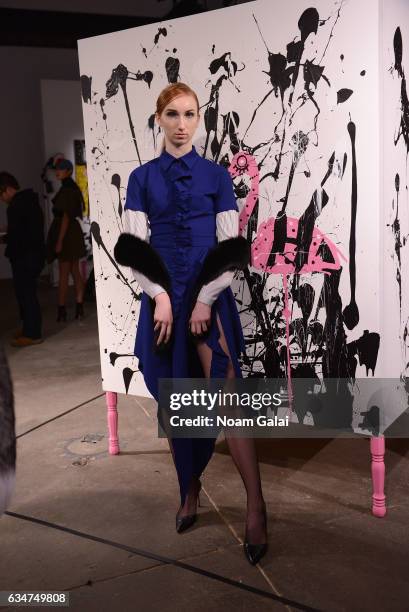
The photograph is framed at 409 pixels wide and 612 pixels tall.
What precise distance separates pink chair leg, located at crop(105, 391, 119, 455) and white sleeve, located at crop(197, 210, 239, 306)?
1.04 metres

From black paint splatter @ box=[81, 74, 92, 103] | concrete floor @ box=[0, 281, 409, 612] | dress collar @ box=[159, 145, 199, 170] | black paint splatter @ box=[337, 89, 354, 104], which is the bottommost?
concrete floor @ box=[0, 281, 409, 612]

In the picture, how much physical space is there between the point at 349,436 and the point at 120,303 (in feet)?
4.20

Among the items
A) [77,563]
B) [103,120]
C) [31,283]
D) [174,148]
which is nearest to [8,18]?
[31,283]

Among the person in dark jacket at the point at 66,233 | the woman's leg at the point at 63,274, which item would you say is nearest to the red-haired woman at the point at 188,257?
the person in dark jacket at the point at 66,233

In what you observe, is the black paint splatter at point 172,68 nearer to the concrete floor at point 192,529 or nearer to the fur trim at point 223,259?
the fur trim at point 223,259

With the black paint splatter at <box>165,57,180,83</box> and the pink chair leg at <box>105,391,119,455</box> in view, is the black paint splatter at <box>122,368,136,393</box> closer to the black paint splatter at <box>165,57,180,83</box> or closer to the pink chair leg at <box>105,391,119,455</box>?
the pink chair leg at <box>105,391,119,455</box>

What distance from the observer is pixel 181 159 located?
2.35 m

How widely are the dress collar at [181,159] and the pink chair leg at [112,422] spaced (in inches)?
47.7

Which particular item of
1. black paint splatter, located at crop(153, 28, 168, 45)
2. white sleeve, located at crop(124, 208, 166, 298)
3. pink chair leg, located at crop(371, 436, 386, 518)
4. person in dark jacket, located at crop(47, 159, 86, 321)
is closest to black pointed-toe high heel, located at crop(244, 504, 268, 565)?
pink chair leg, located at crop(371, 436, 386, 518)

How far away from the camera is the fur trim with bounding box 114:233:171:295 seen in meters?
2.38

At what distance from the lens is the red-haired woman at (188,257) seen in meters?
2.31

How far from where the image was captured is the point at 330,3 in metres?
2.26

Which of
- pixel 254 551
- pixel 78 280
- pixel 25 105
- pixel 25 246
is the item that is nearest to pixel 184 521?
pixel 254 551

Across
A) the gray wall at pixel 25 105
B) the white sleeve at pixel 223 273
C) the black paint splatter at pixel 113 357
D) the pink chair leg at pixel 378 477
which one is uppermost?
the gray wall at pixel 25 105
